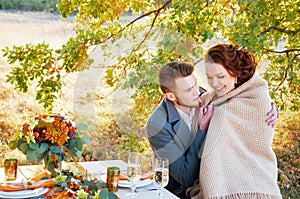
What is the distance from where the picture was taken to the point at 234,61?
2.49 m

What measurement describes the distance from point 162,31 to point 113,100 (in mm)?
784

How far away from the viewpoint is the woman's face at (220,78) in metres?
2.48

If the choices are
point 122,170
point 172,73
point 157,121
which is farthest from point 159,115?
point 122,170

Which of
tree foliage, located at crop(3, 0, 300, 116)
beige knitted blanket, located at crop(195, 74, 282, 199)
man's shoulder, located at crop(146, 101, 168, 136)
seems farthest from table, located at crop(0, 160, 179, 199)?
tree foliage, located at crop(3, 0, 300, 116)

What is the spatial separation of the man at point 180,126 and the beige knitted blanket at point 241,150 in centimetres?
6

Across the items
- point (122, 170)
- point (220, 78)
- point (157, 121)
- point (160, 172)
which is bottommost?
point (122, 170)

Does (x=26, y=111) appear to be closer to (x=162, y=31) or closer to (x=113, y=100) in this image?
(x=113, y=100)

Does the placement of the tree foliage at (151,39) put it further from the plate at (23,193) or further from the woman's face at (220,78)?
the plate at (23,193)

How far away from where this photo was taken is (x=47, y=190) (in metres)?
2.01

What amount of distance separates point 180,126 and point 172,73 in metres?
0.28

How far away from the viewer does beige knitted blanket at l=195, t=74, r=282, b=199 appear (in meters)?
2.40

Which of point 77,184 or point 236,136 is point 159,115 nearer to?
point 236,136

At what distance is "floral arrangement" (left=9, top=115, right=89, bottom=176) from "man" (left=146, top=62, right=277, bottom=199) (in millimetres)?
494

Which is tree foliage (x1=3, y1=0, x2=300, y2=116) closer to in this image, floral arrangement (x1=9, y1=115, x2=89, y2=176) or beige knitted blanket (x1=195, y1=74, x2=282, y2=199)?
beige knitted blanket (x1=195, y1=74, x2=282, y2=199)
